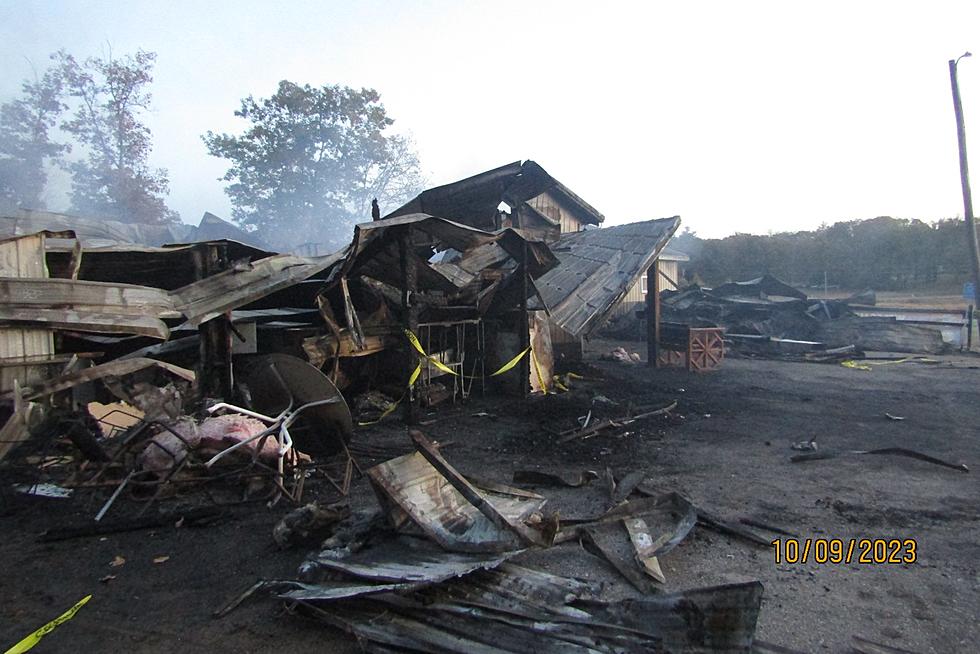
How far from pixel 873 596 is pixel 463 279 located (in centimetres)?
782

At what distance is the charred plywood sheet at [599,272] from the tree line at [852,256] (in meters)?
16.0

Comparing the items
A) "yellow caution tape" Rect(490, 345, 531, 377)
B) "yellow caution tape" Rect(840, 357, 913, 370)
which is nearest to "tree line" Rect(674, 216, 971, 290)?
"yellow caution tape" Rect(840, 357, 913, 370)

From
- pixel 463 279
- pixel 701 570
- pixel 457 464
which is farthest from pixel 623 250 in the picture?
pixel 701 570

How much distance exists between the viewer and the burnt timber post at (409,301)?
8.55m

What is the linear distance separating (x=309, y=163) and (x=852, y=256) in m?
33.6

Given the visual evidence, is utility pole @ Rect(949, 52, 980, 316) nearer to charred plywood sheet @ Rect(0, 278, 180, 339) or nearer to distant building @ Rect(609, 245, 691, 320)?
distant building @ Rect(609, 245, 691, 320)

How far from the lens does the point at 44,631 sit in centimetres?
324

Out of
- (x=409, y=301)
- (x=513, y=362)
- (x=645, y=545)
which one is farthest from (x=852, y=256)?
(x=645, y=545)

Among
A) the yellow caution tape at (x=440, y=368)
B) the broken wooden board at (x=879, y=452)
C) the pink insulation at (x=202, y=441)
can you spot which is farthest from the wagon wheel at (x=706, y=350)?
the pink insulation at (x=202, y=441)

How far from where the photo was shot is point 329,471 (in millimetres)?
6270

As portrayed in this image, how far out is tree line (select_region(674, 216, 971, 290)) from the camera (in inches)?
961

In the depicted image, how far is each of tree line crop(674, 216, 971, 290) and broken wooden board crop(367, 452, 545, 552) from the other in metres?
27.9

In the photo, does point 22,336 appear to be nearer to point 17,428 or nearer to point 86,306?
point 86,306

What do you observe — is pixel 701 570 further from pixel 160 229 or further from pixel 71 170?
pixel 71 170
